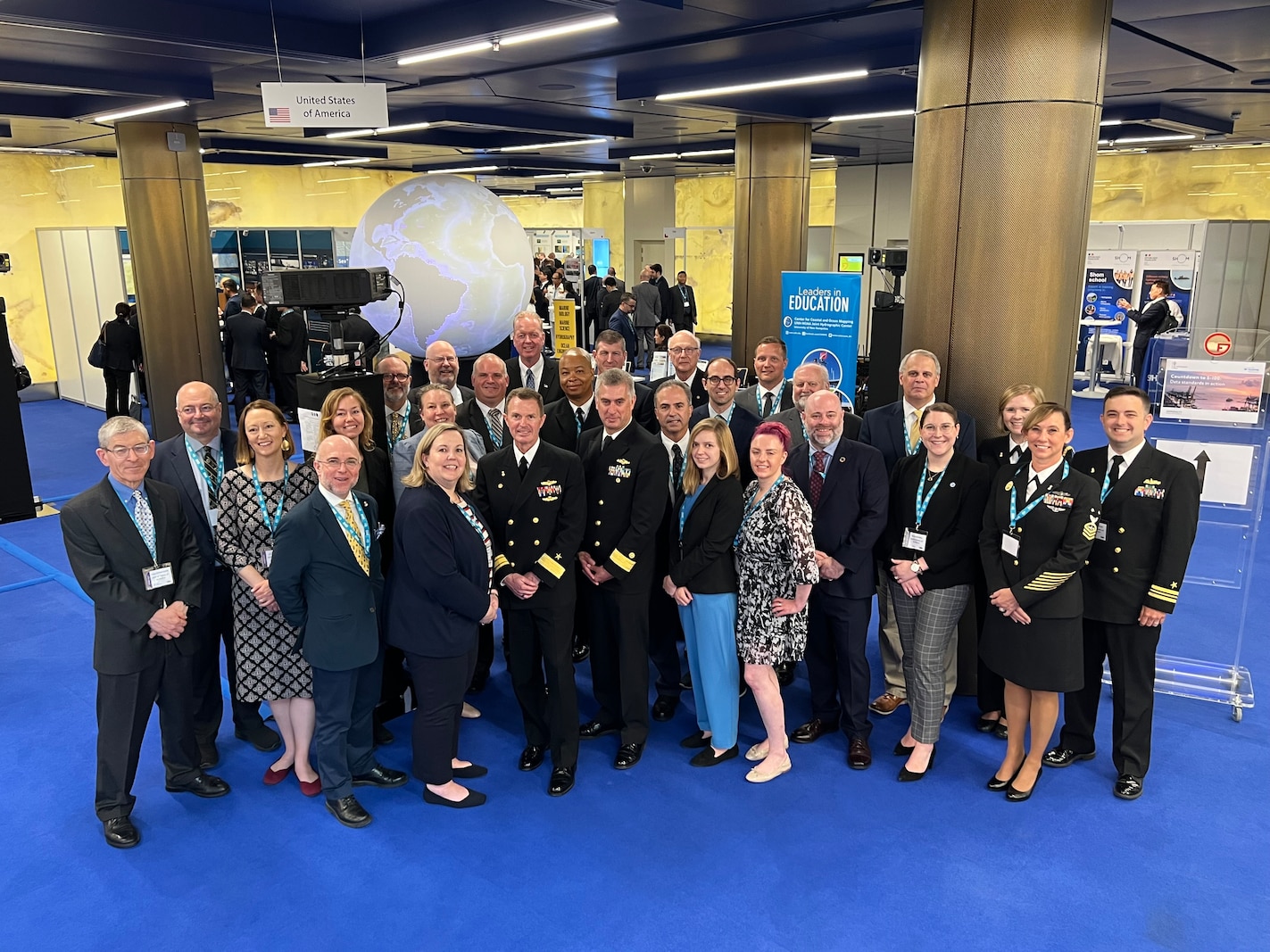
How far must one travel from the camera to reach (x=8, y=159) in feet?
54.8

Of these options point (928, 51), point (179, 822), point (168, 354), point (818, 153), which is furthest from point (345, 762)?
point (818, 153)

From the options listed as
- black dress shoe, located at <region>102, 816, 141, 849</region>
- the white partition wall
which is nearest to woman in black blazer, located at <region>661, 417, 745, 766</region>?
black dress shoe, located at <region>102, 816, 141, 849</region>

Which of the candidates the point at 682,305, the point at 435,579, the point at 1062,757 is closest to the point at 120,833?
the point at 435,579

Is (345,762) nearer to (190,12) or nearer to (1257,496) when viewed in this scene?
(1257,496)

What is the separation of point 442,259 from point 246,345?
21.1 ft

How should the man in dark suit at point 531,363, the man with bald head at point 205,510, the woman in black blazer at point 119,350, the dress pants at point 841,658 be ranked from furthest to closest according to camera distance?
1. the woman in black blazer at point 119,350
2. the man in dark suit at point 531,363
3. the dress pants at point 841,658
4. the man with bald head at point 205,510

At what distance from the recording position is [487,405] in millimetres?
5816

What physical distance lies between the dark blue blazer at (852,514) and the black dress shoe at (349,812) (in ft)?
8.05

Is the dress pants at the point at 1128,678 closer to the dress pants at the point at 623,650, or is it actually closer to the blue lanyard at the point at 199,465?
the dress pants at the point at 623,650

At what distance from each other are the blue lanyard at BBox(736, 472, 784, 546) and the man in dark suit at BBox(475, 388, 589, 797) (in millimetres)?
756

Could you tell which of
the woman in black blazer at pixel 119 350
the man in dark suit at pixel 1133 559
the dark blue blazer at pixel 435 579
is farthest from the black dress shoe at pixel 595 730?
the woman in black blazer at pixel 119 350

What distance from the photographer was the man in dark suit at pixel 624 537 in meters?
4.61

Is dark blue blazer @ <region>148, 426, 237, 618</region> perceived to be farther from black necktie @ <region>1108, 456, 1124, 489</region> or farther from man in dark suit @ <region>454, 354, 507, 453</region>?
black necktie @ <region>1108, 456, 1124, 489</region>

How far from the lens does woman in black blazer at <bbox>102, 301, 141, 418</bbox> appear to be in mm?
12367
